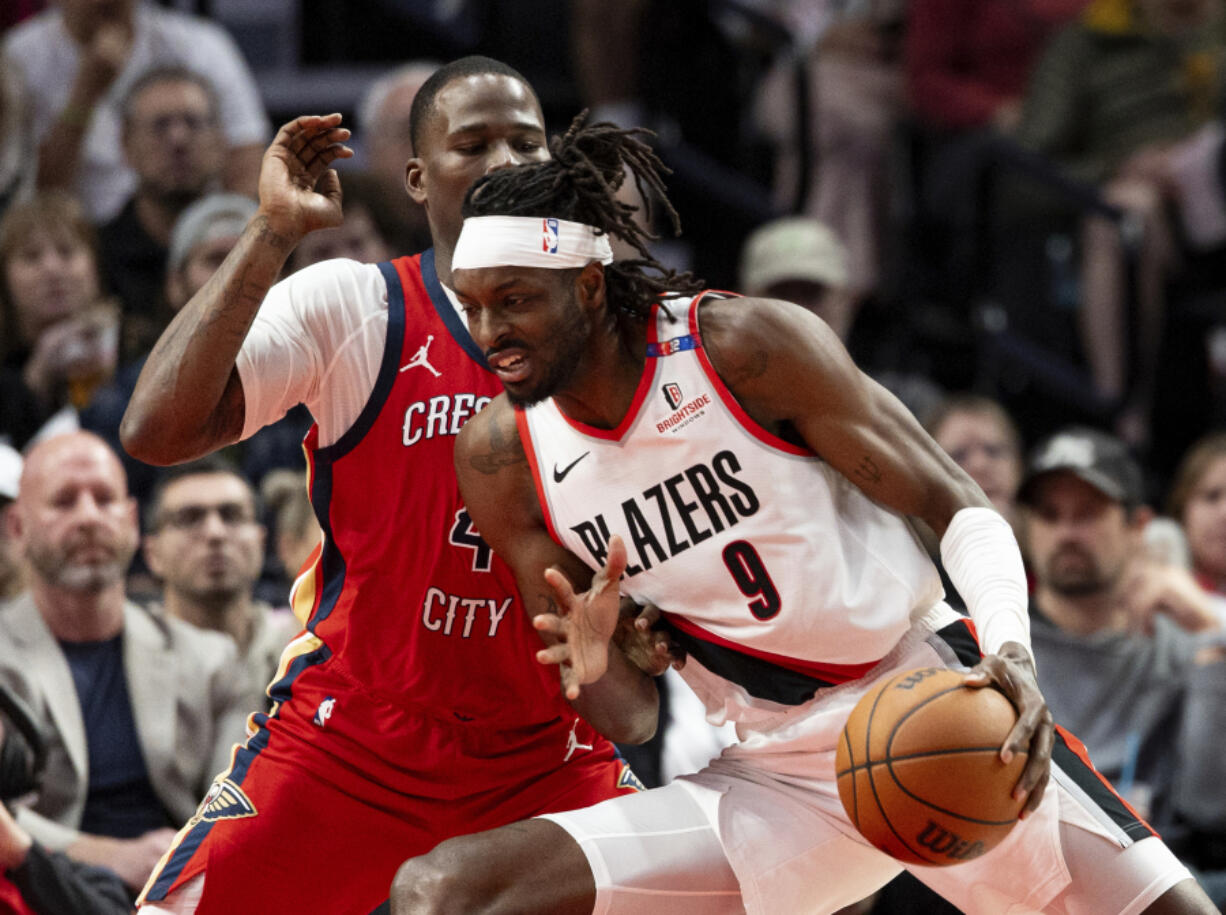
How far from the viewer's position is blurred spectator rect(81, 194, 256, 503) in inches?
262

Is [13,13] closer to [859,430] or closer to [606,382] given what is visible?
[606,382]

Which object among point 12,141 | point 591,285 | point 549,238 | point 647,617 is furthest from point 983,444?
point 12,141

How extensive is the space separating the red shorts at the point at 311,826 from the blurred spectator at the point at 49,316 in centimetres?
328

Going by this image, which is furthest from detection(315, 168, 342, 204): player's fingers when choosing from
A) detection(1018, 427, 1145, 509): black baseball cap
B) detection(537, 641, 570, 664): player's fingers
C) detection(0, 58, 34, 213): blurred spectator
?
detection(0, 58, 34, 213): blurred spectator

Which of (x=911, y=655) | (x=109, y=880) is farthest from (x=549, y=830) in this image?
(x=109, y=880)

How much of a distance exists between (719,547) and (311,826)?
1.17m

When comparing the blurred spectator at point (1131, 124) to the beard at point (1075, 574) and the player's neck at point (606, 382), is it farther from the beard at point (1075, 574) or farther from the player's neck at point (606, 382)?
the player's neck at point (606, 382)

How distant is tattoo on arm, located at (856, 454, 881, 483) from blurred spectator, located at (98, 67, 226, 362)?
4585 millimetres

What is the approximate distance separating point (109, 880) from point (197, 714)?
814 millimetres

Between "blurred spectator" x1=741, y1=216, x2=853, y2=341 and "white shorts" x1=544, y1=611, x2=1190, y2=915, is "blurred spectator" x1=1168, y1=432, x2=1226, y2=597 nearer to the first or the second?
"blurred spectator" x1=741, y1=216, x2=853, y2=341

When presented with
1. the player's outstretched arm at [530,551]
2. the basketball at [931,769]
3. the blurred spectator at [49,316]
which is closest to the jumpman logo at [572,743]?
the player's outstretched arm at [530,551]

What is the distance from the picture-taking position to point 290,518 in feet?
22.1

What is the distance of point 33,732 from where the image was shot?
520cm

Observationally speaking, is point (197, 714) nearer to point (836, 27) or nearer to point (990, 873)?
point (990, 873)
